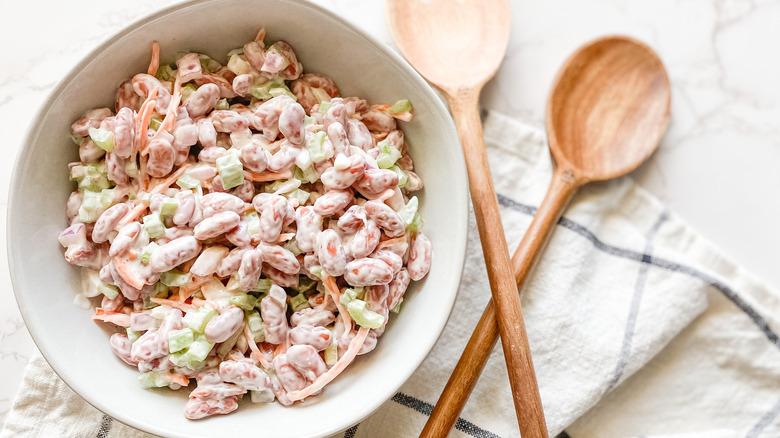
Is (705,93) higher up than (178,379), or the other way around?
(705,93)

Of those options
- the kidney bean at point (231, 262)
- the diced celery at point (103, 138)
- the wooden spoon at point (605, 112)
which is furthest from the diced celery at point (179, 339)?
the wooden spoon at point (605, 112)

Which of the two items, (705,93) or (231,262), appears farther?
(705,93)

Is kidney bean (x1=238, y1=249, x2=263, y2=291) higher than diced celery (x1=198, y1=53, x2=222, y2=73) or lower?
lower

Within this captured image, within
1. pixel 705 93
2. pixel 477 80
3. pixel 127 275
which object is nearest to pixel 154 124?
pixel 127 275

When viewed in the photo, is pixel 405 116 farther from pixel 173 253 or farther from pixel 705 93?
pixel 705 93

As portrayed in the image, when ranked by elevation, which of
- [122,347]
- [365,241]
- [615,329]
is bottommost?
[615,329]

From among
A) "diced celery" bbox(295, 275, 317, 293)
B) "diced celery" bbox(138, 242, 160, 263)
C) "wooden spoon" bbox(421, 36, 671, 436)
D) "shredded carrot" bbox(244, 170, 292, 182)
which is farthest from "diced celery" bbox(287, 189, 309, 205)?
"wooden spoon" bbox(421, 36, 671, 436)

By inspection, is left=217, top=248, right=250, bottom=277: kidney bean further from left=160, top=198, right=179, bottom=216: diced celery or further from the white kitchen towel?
the white kitchen towel
